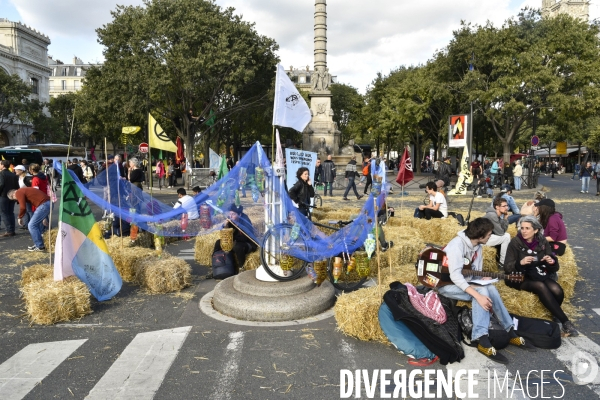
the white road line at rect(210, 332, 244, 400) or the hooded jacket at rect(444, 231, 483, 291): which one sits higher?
the hooded jacket at rect(444, 231, 483, 291)

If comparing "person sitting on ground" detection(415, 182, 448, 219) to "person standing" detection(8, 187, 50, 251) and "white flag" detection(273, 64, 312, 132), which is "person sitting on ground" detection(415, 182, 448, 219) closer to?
"white flag" detection(273, 64, 312, 132)

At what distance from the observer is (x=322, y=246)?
6.91m

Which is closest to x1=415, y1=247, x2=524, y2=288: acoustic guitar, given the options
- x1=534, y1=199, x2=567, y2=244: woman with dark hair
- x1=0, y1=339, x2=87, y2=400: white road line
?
x1=534, y1=199, x2=567, y2=244: woman with dark hair

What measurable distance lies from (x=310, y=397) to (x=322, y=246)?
9.45 feet

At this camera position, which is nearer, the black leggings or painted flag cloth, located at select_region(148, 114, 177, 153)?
the black leggings

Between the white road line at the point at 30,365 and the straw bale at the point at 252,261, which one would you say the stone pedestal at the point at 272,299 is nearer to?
the straw bale at the point at 252,261

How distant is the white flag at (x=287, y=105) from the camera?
7.45 meters

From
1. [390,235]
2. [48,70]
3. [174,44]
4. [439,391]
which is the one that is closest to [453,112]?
[174,44]

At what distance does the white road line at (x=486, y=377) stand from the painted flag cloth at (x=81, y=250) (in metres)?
Result: 5.07

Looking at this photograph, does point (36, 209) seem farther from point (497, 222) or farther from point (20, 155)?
point (20, 155)

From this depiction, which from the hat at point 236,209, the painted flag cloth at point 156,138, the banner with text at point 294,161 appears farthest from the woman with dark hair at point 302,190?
the painted flag cloth at point 156,138

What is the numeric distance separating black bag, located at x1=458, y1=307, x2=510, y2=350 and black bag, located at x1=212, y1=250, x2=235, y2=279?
418 cm

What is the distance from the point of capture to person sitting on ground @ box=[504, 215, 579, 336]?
229 inches

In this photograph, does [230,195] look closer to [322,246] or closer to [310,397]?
[322,246]
